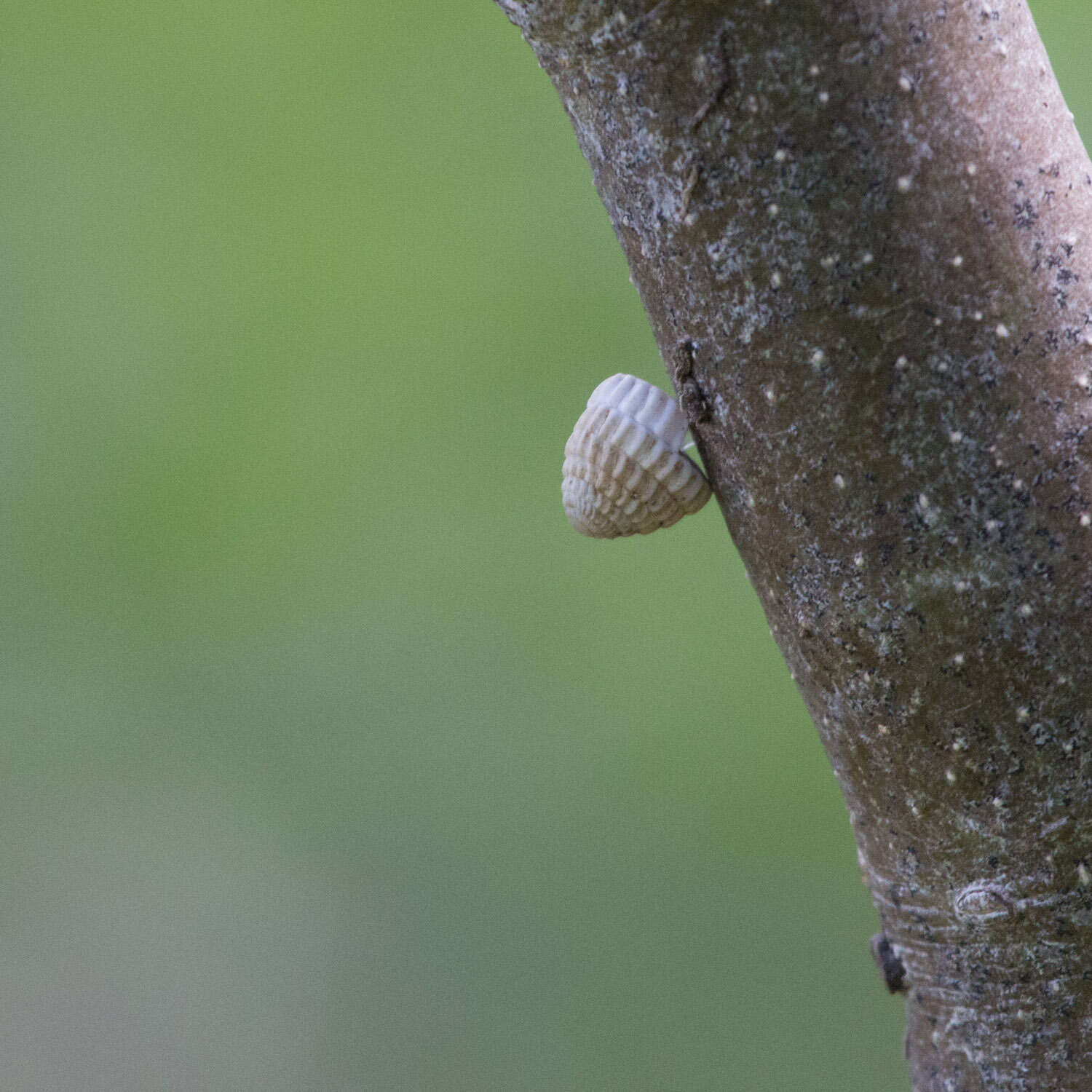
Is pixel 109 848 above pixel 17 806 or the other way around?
the other way around

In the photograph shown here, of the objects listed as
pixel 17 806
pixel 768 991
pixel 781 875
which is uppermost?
pixel 17 806

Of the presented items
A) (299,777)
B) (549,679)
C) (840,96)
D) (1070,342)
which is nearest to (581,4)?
(840,96)

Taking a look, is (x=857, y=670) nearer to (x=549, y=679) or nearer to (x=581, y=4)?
(x=581, y=4)

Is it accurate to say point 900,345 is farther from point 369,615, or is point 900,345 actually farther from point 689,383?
point 369,615

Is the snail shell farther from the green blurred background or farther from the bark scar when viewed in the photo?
the green blurred background

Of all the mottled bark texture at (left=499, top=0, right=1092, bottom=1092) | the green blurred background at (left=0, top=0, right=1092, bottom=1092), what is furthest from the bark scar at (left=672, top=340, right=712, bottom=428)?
the green blurred background at (left=0, top=0, right=1092, bottom=1092)

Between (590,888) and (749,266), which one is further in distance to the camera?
(590,888)
